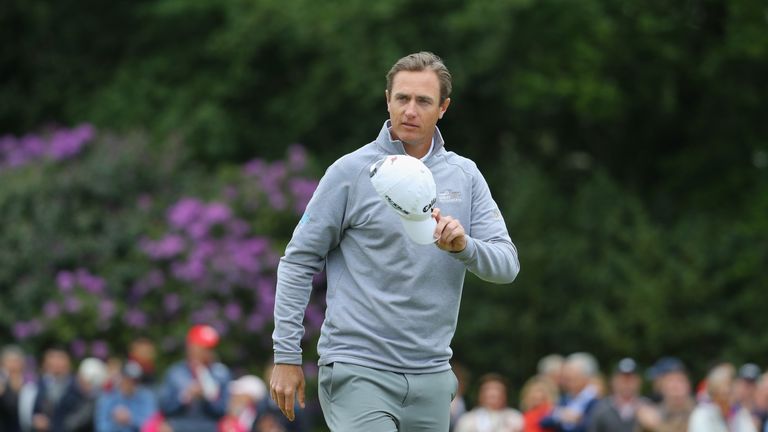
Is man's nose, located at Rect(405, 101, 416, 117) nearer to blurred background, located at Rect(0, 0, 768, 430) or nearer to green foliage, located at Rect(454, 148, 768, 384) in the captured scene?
blurred background, located at Rect(0, 0, 768, 430)

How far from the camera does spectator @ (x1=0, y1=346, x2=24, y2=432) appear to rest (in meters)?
17.4

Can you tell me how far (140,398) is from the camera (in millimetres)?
16328

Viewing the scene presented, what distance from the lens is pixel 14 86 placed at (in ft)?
91.5

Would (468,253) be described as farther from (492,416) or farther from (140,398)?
(140,398)

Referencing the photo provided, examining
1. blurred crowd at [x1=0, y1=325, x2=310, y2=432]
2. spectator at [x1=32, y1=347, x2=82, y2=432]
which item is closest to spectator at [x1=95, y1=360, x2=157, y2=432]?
blurred crowd at [x1=0, y1=325, x2=310, y2=432]

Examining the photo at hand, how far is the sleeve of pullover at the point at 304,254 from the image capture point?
641 cm

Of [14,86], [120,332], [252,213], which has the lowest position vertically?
[120,332]

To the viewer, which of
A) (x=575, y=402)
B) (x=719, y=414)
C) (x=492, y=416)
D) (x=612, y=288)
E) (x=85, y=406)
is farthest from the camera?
(x=612, y=288)

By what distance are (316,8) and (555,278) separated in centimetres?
584

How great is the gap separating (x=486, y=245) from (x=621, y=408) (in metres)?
8.74

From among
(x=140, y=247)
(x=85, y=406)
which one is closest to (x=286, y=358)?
(x=85, y=406)

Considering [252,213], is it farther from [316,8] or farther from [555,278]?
[555,278]

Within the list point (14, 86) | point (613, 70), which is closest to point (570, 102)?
point (613, 70)

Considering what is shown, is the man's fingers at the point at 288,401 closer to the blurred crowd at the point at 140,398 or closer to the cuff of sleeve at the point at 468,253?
the cuff of sleeve at the point at 468,253
